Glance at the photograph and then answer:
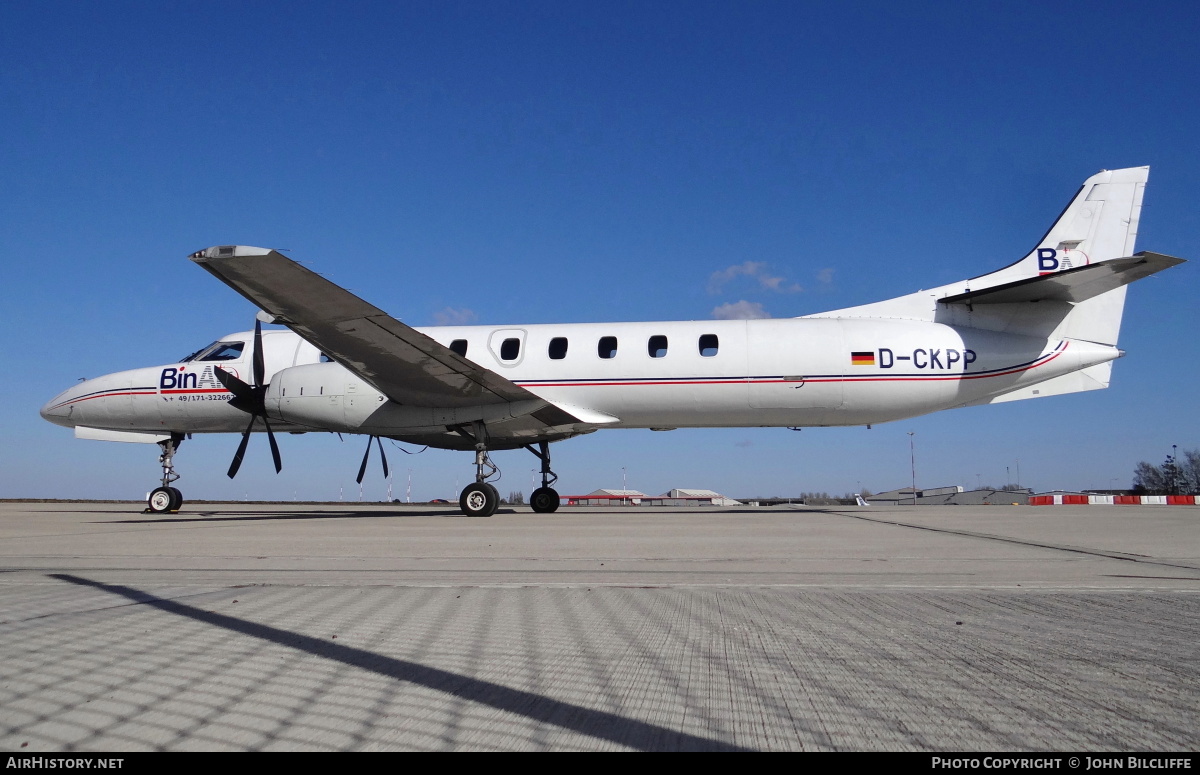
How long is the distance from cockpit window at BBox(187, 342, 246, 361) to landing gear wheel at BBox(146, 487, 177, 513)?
3.11 metres

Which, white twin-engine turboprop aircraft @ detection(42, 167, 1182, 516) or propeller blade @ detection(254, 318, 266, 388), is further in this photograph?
propeller blade @ detection(254, 318, 266, 388)

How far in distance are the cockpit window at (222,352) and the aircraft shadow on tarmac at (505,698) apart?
599 inches

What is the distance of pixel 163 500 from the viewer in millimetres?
16812

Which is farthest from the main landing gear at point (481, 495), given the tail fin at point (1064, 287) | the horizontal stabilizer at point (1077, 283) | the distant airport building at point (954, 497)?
the distant airport building at point (954, 497)

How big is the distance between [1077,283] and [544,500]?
11707 mm

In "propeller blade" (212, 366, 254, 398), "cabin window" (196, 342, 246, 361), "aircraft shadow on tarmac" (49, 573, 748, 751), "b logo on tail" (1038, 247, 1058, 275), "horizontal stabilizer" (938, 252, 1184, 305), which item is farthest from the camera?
"cabin window" (196, 342, 246, 361)

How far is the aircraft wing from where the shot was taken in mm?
11727

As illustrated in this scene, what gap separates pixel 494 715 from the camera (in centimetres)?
227

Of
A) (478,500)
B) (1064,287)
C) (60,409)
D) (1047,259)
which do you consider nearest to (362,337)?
(478,500)

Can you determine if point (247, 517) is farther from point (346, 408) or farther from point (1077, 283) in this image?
point (1077, 283)

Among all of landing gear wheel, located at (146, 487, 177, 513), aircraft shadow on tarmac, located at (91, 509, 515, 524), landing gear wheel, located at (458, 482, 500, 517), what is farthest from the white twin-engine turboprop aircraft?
landing gear wheel, located at (146, 487, 177, 513)

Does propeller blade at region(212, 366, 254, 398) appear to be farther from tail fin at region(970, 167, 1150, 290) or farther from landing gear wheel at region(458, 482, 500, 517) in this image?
tail fin at region(970, 167, 1150, 290)

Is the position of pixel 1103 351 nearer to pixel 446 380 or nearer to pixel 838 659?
pixel 446 380

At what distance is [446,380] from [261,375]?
4690mm
